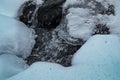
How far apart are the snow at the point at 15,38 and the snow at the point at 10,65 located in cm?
8

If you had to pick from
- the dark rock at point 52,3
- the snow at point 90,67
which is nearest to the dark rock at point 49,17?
the dark rock at point 52,3

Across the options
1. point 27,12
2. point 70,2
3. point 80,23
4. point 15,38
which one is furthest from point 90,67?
point 27,12

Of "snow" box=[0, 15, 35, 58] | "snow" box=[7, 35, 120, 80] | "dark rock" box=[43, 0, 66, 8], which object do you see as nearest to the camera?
"snow" box=[7, 35, 120, 80]

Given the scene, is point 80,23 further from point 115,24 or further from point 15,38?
point 15,38

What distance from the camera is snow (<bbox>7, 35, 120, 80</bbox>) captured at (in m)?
1.84

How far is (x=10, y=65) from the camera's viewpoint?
2074 mm

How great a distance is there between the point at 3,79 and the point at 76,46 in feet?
2.17

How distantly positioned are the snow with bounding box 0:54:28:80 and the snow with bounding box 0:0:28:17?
1.79 feet

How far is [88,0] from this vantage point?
8.27 ft

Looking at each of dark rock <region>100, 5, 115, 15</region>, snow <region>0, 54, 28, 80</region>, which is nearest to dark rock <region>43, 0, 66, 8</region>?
dark rock <region>100, 5, 115, 15</region>

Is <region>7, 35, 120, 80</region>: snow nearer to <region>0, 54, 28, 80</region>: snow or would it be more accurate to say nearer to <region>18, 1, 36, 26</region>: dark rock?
<region>0, 54, 28, 80</region>: snow

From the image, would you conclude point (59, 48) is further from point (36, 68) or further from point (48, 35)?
point (36, 68)

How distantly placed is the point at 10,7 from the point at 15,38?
0.44m

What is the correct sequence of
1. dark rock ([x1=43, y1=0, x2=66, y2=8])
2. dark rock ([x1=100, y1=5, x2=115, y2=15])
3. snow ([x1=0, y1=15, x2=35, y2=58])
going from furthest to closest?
1. dark rock ([x1=43, y1=0, x2=66, y2=8])
2. dark rock ([x1=100, y1=5, x2=115, y2=15])
3. snow ([x1=0, y1=15, x2=35, y2=58])
